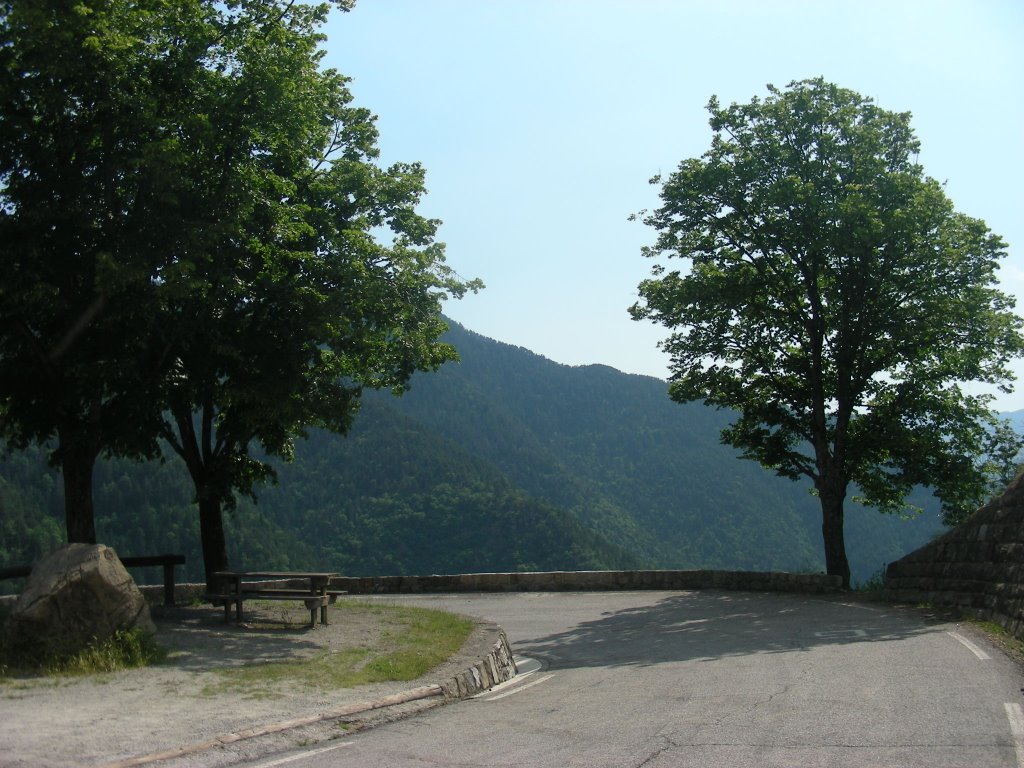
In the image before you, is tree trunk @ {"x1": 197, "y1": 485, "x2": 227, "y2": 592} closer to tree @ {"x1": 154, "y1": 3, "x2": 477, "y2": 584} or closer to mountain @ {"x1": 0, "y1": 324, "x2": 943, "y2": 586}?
tree @ {"x1": 154, "y1": 3, "x2": 477, "y2": 584}

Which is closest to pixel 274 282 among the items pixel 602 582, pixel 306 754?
pixel 306 754

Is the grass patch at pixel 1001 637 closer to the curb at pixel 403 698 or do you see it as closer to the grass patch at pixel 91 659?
the curb at pixel 403 698

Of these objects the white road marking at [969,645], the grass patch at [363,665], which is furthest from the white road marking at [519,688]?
the white road marking at [969,645]

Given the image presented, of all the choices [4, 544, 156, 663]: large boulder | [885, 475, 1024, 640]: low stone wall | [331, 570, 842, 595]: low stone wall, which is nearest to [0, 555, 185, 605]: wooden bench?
[4, 544, 156, 663]: large boulder

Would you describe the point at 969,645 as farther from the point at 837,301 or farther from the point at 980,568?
the point at 837,301

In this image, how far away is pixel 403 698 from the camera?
9.44 metres

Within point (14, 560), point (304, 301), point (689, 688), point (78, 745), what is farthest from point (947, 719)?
point (14, 560)

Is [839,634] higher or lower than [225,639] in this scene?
lower

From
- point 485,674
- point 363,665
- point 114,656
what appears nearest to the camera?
point 114,656

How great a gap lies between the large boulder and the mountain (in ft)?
73.3

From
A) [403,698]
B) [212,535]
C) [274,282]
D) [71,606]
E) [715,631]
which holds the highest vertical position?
[274,282]

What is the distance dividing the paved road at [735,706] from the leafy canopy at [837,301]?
388 inches

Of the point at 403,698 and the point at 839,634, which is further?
the point at 839,634

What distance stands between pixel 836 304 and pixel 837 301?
99 millimetres
